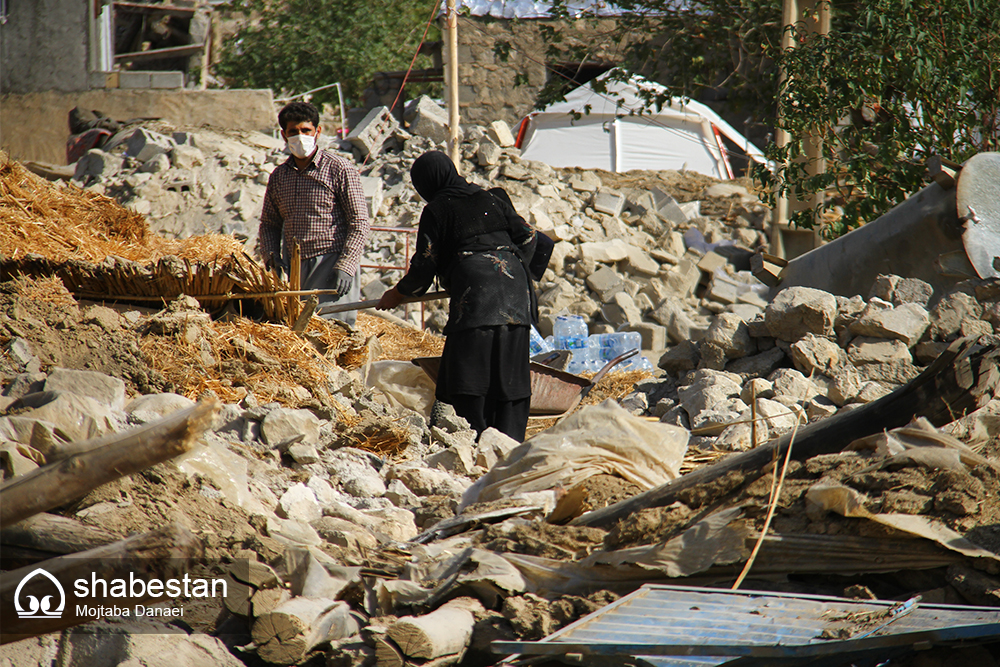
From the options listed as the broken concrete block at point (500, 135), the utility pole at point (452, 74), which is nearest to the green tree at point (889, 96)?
the utility pole at point (452, 74)

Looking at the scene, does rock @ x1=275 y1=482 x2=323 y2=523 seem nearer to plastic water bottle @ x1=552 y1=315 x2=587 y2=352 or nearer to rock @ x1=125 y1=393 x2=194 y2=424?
rock @ x1=125 y1=393 x2=194 y2=424

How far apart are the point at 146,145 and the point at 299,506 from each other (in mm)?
8940

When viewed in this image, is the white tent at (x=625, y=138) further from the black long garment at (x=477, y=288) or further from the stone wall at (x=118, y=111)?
the black long garment at (x=477, y=288)

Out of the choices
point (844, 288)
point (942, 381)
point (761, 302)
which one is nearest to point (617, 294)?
point (761, 302)

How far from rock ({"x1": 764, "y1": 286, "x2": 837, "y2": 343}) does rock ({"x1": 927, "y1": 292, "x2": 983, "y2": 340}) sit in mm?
589

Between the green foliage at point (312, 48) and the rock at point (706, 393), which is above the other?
the green foliage at point (312, 48)

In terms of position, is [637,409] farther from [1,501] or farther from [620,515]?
[1,501]

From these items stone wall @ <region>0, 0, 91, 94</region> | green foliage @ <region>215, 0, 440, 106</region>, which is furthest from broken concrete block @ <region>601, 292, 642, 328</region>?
green foliage @ <region>215, 0, 440, 106</region>

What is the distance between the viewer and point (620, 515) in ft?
8.33

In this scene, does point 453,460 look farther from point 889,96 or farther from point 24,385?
point 889,96

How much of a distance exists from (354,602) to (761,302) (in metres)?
7.99

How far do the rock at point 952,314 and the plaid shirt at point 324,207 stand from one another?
356 centimetres

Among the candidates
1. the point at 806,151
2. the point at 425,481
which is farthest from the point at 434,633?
the point at 806,151

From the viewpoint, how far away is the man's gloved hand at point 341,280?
193 inches
